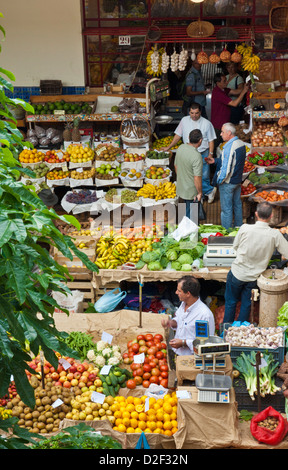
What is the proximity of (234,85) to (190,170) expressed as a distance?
9.93 ft

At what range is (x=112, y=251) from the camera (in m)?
7.73

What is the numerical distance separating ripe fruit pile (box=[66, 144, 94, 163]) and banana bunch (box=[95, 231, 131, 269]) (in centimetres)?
228

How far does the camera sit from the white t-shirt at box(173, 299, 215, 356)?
19.2 feet

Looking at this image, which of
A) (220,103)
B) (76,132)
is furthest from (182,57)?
(76,132)

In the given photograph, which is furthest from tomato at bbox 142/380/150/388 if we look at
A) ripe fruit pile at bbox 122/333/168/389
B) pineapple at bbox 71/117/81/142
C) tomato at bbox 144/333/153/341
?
pineapple at bbox 71/117/81/142

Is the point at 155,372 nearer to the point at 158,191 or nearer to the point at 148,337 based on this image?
the point at 148,337

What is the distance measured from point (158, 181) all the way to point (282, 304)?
344 centimetres

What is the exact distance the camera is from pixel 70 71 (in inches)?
439

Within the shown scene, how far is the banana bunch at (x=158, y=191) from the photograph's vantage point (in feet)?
30.0

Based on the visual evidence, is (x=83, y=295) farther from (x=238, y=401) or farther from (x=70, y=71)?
(x=70, y=71)

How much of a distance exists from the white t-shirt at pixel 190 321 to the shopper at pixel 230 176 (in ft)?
9.74

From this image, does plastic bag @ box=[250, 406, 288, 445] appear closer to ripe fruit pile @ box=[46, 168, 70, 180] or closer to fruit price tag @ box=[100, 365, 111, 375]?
fruit price tag @ box=[100, 365, 111, 375]

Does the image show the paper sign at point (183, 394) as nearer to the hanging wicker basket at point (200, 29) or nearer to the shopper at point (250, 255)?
the shopper at point (250, 255)

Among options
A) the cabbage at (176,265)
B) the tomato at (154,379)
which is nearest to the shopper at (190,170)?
the cabbage at (176,265)
